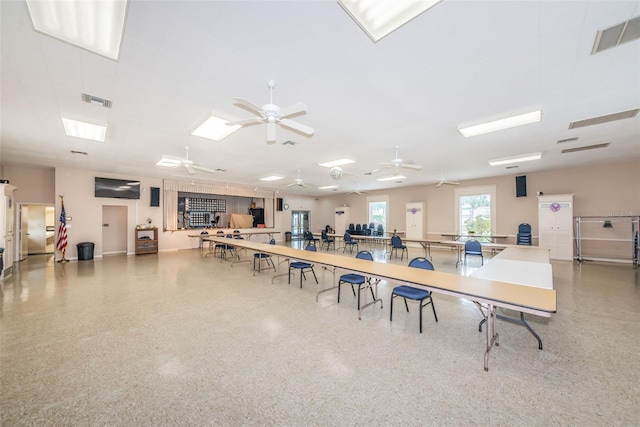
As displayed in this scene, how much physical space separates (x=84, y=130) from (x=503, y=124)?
7451mm

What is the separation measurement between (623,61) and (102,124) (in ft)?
23.2

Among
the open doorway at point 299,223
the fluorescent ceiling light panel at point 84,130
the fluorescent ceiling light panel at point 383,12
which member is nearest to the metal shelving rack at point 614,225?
the fluorescent ceiling light panel at point 383,12

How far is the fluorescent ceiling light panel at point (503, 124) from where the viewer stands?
3.88 m

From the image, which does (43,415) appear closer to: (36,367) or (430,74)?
(36,367)

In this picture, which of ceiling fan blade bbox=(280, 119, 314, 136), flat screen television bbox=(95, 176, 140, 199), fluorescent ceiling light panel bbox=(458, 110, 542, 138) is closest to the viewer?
ceiling fan blade bbox=(280, 119, 314, 136)

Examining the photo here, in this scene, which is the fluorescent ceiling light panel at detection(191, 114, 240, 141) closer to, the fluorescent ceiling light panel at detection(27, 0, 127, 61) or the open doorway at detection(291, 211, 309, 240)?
the fluorescent ceiling light panel at detection(27, 0, 127, 61)

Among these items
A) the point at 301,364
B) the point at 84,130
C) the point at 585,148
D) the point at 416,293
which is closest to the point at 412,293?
the point at 416,293

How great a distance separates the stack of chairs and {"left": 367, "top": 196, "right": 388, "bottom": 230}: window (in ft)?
19.2

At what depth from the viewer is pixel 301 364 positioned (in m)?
2.40

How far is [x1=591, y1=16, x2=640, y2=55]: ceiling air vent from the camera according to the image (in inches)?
84.4

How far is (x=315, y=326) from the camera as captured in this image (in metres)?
3.22

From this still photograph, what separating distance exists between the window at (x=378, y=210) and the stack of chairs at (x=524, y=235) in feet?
19.2

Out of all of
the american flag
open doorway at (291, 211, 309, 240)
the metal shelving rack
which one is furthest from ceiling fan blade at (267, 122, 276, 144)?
open doorway at (291, 211, 309, 240)

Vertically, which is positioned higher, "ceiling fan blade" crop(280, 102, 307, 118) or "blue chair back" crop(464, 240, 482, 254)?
"ceiling fan blade" crop(280, 102, 307, 118)
